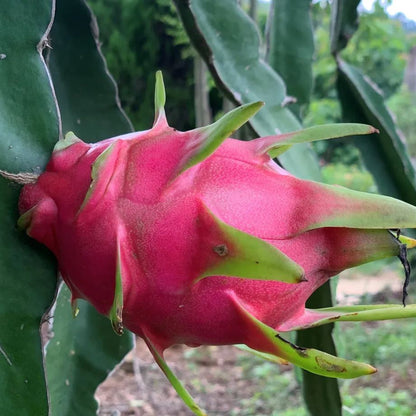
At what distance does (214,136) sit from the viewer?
396 mm

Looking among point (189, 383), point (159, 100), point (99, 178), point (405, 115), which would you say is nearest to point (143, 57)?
point (189, 383)

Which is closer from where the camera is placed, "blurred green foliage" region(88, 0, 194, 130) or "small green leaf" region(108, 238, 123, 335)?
"small green leaf" region(108, 238, 123, 335)

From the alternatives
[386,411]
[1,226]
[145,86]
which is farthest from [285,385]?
[1,226]

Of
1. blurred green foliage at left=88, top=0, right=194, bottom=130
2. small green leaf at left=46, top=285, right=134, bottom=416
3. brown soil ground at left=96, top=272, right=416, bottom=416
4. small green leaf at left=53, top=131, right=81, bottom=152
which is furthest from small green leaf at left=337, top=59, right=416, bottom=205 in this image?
blurred green foliage at left=88, top=0, right=194, bottom=130

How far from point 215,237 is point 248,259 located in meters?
0.03

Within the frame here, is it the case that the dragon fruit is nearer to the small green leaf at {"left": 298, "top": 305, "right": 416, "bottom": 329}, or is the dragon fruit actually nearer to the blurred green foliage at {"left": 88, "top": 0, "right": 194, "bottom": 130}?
the small green leaf at {"left": 298, "top": 305, "right": 416, "bottom": 329}

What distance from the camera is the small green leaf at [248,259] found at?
0.35 m

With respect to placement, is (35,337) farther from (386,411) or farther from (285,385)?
→ (285,385)

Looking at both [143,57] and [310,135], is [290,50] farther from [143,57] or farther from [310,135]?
[143,57]

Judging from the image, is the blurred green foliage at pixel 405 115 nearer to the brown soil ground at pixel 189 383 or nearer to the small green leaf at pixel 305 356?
the brown soil ground at pixel 189 383

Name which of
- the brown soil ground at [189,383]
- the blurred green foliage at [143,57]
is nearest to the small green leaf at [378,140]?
the brown soil ground at [189,383]

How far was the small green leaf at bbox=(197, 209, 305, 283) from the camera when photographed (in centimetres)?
35

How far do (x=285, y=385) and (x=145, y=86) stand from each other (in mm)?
1676

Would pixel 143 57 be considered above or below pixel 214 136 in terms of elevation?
below
